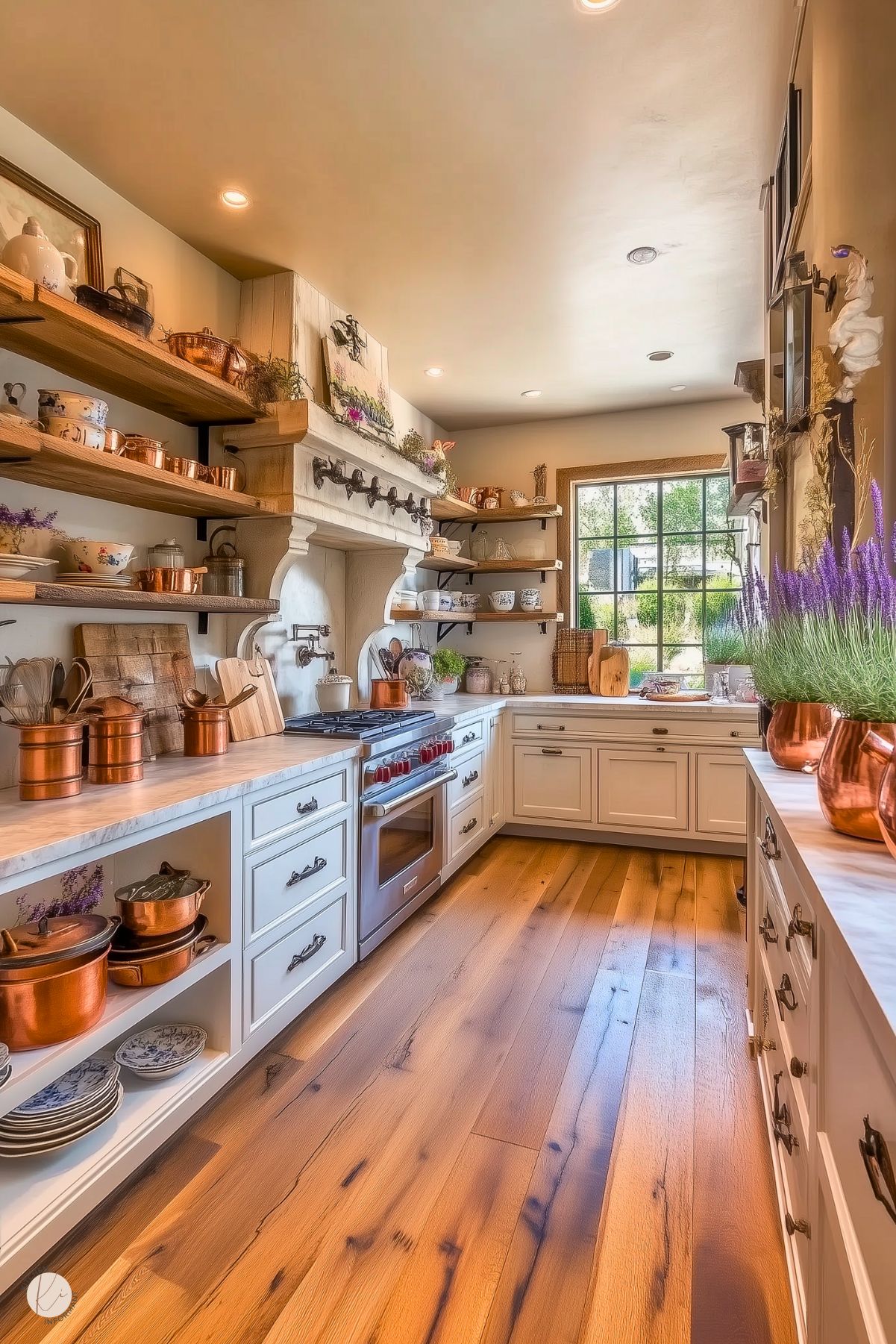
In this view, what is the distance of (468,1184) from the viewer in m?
1.60

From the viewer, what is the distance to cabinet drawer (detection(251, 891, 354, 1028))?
6.52 ft

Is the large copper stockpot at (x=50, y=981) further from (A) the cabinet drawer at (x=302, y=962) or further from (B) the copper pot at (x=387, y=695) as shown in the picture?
(B) the copper pot at (x=387, y=695)

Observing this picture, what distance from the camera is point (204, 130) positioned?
6.60ft

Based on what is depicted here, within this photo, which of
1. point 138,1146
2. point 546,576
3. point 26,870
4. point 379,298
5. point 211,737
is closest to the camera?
point 26,870

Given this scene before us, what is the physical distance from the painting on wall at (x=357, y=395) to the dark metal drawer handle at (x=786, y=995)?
2.38 meters

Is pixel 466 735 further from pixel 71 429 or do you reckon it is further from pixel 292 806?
pixel 71 429

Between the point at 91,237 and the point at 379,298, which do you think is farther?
the point at 379,298

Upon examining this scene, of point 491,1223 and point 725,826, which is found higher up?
point 725,826

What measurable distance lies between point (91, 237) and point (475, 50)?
4.13 feet

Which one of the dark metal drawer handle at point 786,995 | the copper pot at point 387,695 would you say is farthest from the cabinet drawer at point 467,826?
the dark metal drawer handle at point 786,995

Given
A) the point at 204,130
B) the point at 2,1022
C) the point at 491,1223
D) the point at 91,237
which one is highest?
the point at 204,130

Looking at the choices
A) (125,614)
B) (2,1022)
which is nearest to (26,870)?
(2,1022)

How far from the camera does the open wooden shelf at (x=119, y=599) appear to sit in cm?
157

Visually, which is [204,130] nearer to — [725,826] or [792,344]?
[792,344]
